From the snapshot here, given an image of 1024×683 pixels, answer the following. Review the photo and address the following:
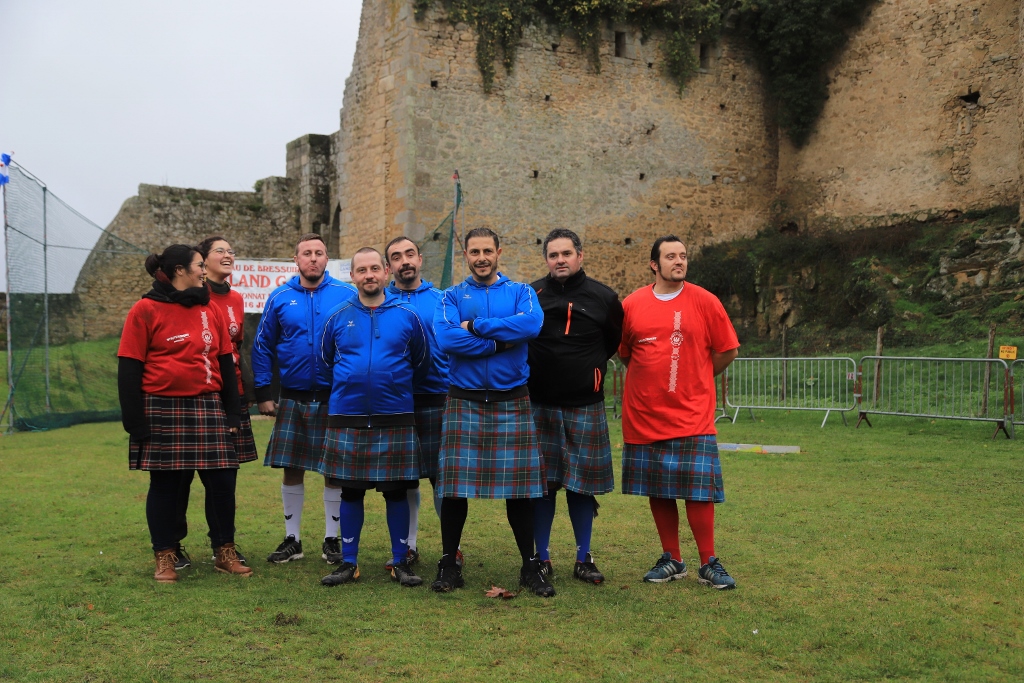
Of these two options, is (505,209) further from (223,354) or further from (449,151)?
(223,354)

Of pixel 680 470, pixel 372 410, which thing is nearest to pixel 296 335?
pixel 372 410

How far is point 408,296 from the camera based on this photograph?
5.54m

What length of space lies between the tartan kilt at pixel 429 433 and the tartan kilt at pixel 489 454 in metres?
0.53

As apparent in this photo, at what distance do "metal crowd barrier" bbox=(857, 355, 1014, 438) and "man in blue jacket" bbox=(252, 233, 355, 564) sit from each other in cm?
790

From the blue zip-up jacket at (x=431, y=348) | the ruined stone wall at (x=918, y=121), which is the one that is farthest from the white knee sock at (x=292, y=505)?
the ruined stone wall at (x=918, y=121)

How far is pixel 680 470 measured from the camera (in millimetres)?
4988

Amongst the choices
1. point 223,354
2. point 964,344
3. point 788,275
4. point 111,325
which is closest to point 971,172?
point 788,275

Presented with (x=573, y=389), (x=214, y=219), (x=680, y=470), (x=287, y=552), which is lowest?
(x=287, y=552)

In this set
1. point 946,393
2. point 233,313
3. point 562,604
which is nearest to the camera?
point 562,604

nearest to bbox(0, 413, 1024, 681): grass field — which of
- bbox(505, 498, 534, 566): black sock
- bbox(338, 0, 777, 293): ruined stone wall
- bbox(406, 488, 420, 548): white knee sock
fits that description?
bbox(406, 488, 420, 548): white knee sock

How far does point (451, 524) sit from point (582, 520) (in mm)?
726

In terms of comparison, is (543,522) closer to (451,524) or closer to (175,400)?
(451,524)

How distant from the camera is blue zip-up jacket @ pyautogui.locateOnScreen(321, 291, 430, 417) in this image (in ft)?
16.6

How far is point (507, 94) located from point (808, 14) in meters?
7.34
